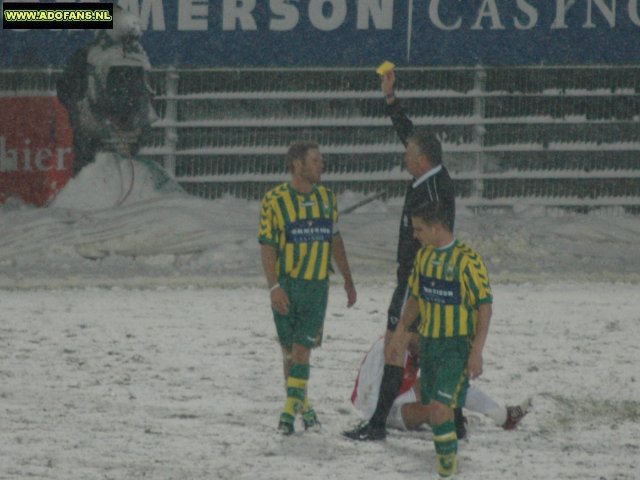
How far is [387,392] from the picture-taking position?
26.6 feet

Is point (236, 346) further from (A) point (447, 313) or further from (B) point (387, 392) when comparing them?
(A) point (447, 313)

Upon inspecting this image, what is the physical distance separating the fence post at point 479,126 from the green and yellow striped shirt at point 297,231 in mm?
10185

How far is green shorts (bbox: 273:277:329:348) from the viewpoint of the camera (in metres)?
8.26

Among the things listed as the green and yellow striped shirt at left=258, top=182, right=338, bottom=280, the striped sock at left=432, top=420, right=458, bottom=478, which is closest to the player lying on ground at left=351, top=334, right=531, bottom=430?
the green and yellow striped shirt at left=258, top=182, right=338, bottom=280

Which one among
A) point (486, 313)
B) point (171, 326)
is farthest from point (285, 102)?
point (486, 313)

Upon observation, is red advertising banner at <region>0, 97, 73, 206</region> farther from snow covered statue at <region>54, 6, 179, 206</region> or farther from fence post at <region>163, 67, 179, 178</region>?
fence post at <region>163, 67, 179, 178</region>

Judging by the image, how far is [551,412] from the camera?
8742 millimetres

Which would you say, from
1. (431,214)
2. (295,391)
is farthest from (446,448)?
(295,391)

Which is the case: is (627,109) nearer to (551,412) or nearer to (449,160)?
(449,160)

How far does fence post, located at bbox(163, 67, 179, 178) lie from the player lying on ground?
386 inches

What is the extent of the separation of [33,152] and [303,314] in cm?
1026

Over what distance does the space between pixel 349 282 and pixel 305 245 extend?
0.41m

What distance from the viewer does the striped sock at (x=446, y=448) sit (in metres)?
7.18

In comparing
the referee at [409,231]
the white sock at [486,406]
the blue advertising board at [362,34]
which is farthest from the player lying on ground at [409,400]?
the blue advertising board at [362,34]
